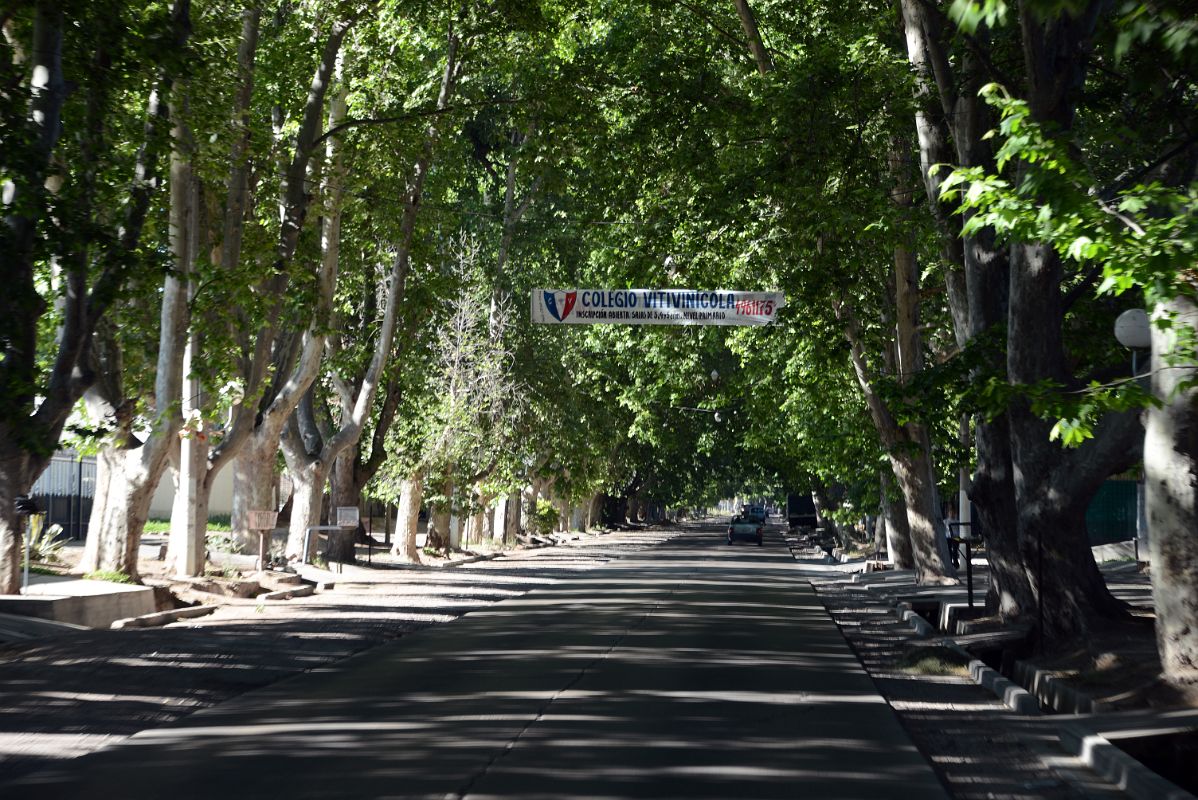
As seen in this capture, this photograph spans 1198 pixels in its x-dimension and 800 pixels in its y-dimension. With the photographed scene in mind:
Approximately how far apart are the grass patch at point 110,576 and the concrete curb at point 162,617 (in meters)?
0.97

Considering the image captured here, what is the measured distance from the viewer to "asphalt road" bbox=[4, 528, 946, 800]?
831 cm

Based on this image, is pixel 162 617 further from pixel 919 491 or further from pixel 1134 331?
pixel 919 491

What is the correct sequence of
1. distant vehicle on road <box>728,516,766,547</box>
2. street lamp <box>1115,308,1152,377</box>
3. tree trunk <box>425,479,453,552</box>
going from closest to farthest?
street lamp <box>1115,308,1152,377</box> < tree trunk <box>425,479,453,552</box> < distant vehicle on road <box>728,516,766,547</box>

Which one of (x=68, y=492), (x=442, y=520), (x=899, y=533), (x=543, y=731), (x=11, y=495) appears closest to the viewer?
(x=543, y=731)

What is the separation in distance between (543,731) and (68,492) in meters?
35.3

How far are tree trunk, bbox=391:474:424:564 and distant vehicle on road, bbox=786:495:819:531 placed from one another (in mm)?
44893

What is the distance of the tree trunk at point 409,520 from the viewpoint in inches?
1506

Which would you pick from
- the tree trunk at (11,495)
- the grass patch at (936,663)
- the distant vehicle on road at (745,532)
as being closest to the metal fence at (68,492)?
the tree trunk at (11,495)

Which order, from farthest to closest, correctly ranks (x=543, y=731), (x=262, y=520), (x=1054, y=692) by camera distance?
(x=262, y=520), (x=1054, y=692), (x=543, y=731)

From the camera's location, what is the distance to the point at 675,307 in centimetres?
2473

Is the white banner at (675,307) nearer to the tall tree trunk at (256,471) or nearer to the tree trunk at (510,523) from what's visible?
the tall tree trunk at (256,471)

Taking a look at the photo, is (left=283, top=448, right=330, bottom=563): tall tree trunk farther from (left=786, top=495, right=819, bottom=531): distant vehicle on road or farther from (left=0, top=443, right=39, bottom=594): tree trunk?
(left=786, top=495, right=819, bottom=531): distant vehicle on road

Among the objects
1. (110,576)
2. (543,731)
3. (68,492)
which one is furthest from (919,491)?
(68,492)

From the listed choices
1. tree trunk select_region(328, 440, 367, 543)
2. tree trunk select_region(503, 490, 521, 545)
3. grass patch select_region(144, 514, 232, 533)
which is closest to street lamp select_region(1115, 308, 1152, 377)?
tree trunk select_region(328, 440, 367, 543)
